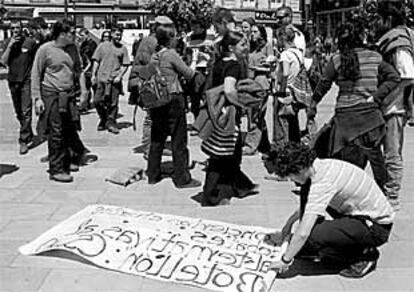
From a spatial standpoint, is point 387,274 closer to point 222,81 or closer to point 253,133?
point 222,81

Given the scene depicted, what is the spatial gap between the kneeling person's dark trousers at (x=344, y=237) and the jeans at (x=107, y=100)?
7104 millimetres

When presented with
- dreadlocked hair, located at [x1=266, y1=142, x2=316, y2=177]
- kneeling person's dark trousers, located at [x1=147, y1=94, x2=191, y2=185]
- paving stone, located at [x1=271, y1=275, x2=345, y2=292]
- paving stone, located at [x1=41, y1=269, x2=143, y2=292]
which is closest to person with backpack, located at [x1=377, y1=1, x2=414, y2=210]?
paving stone, located at [x1=271, y1=275, x2=345, y2=292]

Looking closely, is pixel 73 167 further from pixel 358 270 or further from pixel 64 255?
→ pixel 358 270

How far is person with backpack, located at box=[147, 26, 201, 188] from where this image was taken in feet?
21.9

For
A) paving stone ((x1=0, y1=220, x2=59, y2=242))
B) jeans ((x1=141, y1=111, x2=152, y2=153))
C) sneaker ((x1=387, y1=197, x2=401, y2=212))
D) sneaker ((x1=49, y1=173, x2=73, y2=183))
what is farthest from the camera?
jeans ((x1=141, y1=111, x2=152, y2=153))

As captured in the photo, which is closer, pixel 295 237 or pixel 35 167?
pixel 295 237

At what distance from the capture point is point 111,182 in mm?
7168

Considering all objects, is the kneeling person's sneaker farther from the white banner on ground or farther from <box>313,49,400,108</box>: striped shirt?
<box>313,49,400,108</box>: striped shirt

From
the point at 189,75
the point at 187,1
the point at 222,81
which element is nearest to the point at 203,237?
the point at 222,81

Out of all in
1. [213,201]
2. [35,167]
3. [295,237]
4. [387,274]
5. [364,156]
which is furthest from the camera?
[35,167]

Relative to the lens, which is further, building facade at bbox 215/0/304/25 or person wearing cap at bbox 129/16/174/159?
building facade at bbox 215/0/304/25

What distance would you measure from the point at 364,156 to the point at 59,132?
3365mm

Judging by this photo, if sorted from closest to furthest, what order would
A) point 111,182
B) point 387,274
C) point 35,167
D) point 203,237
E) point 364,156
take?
point 387,274, point 203,237, point 364,156, point 111,182, point 35,167

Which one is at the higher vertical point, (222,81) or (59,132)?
(222,81)
